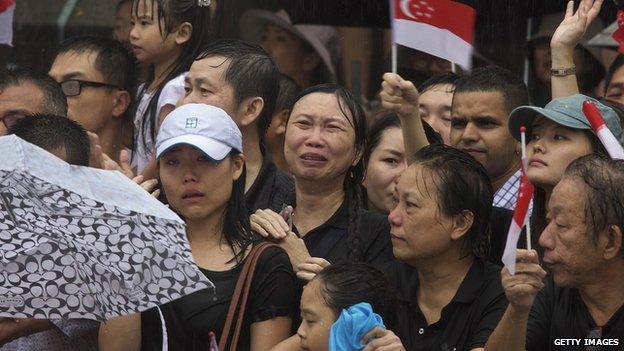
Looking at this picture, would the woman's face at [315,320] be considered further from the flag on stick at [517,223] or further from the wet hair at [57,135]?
the wet hair at [57,135]

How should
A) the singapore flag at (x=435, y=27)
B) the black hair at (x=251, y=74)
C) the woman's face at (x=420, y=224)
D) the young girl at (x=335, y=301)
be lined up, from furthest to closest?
1. the black hair at (x=251, y=74)
2. the singapore flag at (x=435, y=27)
3. the woman's face at (x=420, y=224)
4. the young girl at (x=335, y=301)

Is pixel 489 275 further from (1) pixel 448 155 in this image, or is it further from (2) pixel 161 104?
(2) pixel 161 104

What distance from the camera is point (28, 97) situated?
6.09 metres

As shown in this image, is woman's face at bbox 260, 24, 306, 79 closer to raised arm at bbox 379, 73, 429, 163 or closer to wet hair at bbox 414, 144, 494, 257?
raised arm at bbox 379, 73, 429, 163

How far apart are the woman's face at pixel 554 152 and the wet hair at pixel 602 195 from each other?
0.63 m

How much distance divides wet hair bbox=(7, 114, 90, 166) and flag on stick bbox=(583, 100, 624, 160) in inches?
70.2

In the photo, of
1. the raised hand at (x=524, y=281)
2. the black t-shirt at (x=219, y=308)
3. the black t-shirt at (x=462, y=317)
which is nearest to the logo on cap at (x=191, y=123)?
the black t-shirt at (x=219, y=308)

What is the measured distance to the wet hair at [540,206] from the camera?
5266 mm

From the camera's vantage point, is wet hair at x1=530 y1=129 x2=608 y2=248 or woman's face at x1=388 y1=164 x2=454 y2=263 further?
wet hair at x1=530 y1=129 x2=608 y2=248

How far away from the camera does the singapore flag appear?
225 inches

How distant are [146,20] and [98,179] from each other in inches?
108

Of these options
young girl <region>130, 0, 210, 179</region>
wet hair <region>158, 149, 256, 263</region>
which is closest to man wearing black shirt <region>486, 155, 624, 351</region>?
wet hair <region>158, 149, 256, 263</region>

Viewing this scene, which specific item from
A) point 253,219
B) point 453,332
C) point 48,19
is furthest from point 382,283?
point 48,19

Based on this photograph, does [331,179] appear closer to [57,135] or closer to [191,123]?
[191,123]
